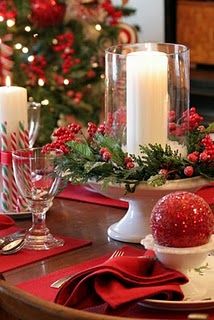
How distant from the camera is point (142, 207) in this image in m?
1.79

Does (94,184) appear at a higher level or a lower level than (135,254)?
higher

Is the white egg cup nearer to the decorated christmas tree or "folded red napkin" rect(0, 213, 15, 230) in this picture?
"folded red napkin" rect(0, 213, 15, 230)

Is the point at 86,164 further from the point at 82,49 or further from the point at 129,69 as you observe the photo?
the point at 82,49

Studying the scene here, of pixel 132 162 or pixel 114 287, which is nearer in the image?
pixel 114 287

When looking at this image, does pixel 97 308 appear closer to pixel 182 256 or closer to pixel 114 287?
pixel 114 287

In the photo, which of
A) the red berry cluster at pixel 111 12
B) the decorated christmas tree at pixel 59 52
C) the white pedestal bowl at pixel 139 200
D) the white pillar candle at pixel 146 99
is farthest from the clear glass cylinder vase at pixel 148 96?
the red berry cluster at pixel 111 12

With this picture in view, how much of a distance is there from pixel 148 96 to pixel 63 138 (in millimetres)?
208

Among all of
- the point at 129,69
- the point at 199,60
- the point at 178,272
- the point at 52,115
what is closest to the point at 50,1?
the point at 52,115

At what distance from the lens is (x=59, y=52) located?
155 inches

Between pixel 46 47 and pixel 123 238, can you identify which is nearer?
pixel 123 238

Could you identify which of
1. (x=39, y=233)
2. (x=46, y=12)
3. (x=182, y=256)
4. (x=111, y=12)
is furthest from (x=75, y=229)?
(x=111, y=12)

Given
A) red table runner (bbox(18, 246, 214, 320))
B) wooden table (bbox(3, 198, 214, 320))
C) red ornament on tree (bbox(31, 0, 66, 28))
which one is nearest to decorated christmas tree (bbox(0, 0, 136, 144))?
red ornament on tree (bbox(31, 0, 66, 28))

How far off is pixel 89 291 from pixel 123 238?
401 mm

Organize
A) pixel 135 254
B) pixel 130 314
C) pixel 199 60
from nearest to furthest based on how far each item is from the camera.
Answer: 1. pixel 130 314
2. pixel 135 254
3. pixel 199 60
